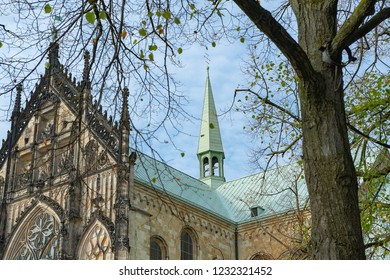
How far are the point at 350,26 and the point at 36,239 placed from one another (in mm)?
21416

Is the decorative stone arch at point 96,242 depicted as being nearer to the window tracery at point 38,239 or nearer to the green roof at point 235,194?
the window tracery at point 38,239

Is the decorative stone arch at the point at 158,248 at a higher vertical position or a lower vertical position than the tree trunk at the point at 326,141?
higher

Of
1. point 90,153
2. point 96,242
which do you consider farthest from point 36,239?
point 90,153

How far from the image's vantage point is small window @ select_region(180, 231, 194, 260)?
27141 millimetres

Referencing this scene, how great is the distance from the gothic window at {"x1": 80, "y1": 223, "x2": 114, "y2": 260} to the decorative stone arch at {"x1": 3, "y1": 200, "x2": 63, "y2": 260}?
1231 millimetres

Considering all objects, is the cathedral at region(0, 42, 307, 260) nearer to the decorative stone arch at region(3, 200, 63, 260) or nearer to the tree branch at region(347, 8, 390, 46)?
the decorative stone arch at region(3, 200, 63, 260)

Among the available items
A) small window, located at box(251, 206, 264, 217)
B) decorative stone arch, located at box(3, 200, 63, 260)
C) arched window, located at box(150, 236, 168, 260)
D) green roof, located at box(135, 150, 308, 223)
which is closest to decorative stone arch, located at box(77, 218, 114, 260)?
decorative stone arch, located at box(3, 200, 63, 260)

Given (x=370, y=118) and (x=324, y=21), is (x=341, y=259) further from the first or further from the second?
(x=370, y=118)

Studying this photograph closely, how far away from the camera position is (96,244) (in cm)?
2291

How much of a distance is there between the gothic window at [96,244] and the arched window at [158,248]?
9.20ft

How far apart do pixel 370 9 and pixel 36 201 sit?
853 inches

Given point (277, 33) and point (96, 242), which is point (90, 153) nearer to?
point (96, 242)

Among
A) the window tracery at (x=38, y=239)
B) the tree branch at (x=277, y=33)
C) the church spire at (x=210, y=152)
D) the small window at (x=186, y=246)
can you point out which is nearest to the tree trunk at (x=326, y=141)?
the tree branch at (x=277, y=33)

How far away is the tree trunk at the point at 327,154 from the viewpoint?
19.3 feet
